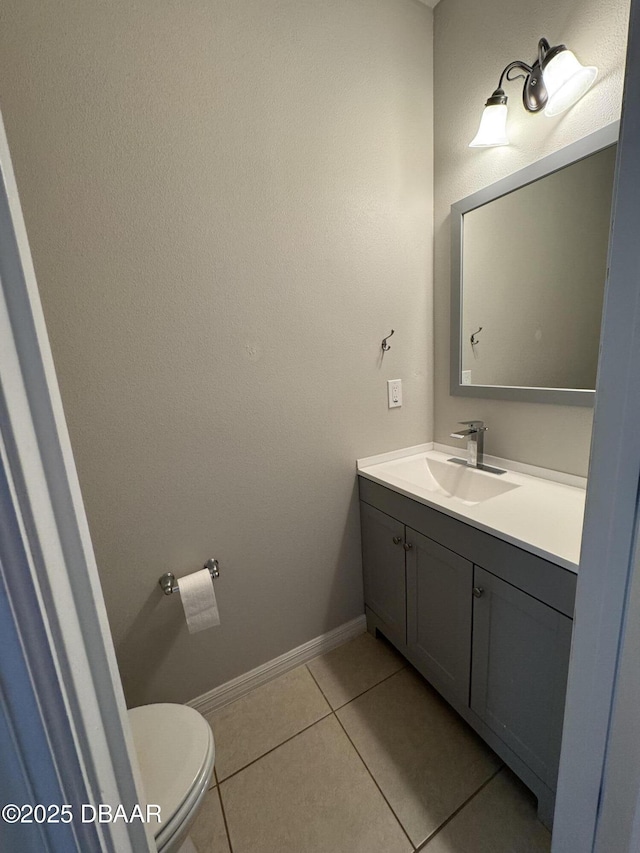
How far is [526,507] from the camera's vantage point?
1.11 metres

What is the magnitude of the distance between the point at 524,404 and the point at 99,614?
1.46 metres

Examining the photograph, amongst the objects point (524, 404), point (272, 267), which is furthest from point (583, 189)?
point (272, 267)

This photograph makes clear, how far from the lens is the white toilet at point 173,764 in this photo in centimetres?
76

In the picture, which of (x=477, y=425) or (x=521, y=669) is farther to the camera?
(x=477, y=425)

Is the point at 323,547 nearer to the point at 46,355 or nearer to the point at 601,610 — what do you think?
the point at 601,610

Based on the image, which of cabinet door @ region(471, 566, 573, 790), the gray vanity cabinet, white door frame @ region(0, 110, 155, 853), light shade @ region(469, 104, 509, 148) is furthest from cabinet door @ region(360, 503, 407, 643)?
light shade @ region(469, 104, 509, 148)

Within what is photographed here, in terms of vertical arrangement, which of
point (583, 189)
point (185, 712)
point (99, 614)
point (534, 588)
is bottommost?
point (185, 712)

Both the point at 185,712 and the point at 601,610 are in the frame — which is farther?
the point at 185,712

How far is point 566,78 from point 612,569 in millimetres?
1374

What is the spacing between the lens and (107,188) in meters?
0.99

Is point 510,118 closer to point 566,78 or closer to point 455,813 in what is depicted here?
point 566,78

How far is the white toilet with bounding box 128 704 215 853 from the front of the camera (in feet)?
2.50

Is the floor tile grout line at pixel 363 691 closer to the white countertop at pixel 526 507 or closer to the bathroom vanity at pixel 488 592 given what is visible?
the bathroom vanity at pixel 488 592


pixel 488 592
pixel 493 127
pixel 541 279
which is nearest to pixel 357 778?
pixel 488 592
